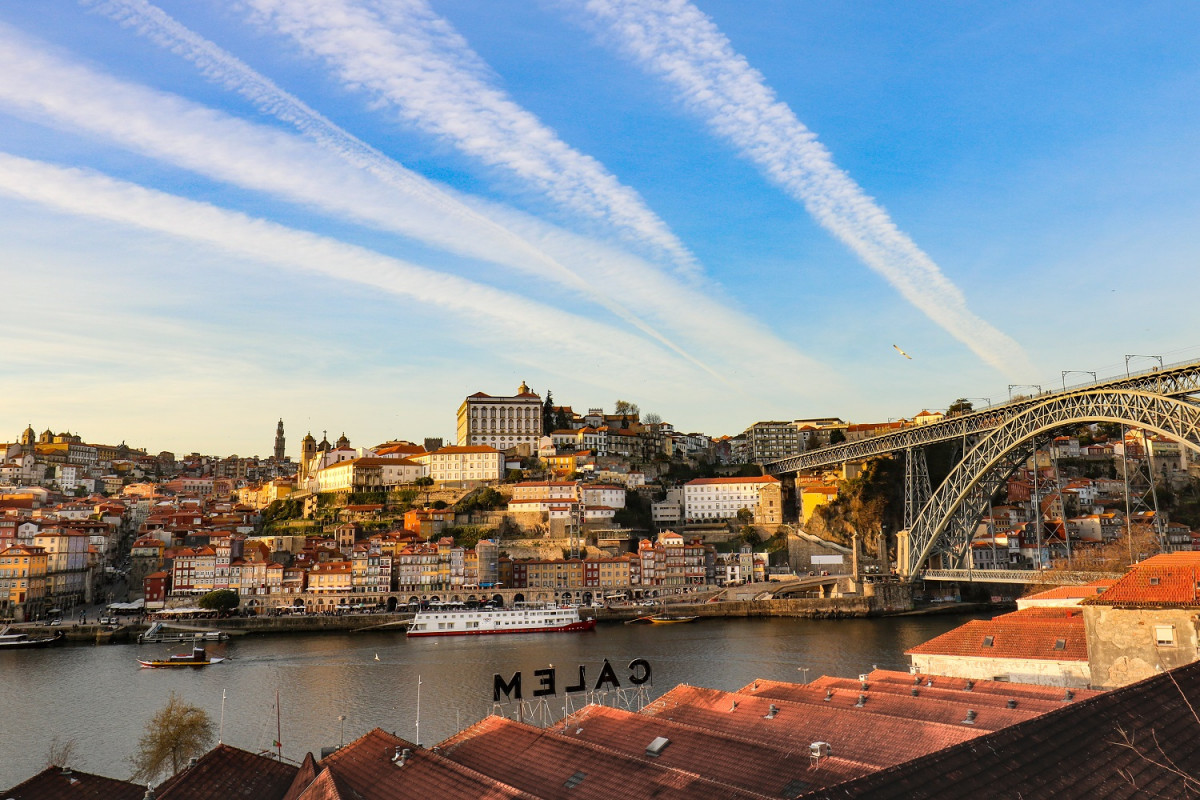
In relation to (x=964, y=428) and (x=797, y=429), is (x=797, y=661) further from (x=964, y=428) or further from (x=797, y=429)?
(x=797, y=429)

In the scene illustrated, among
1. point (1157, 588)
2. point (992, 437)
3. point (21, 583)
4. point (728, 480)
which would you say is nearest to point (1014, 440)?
point (992, 437)

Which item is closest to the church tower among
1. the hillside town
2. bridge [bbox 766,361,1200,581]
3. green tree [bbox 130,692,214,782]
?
the hillside town

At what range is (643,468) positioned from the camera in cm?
7625

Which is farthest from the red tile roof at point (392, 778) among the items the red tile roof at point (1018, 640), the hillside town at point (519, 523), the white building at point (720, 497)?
the white building at point (720, 497)

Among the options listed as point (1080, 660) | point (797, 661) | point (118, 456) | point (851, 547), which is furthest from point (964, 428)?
point (118, 456)

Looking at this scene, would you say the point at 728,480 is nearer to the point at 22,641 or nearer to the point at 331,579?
the point at 331,579

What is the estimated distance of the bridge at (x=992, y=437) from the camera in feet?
104

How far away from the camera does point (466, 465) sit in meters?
70.2

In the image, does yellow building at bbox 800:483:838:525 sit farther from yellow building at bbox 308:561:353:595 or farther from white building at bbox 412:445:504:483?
yellow building at bbox 308:561:353:595

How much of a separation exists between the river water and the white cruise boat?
1340mm

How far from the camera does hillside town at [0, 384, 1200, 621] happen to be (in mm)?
52656

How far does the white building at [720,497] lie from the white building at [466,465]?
49.4 ft

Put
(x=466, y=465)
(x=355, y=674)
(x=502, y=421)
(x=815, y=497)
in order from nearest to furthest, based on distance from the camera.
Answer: (x=355, y=674), (x=815, y=497), (x=466, y=465), (x=502, y=421)

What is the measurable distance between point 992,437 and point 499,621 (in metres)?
25.9
